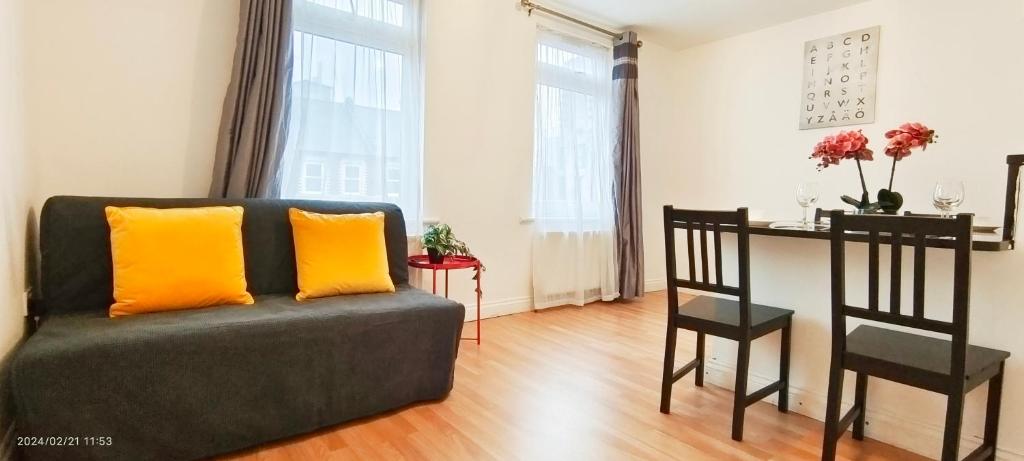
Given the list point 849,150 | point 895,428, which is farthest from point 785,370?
point 849,150

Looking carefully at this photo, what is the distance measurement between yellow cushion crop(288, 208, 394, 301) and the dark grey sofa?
0.07 metres

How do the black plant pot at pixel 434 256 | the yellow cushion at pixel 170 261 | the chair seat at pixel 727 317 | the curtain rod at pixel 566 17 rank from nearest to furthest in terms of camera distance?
1. the yellow cushion at pixel 170 261
2. the chair seat at pixel 727 317
3. the black plant pot at pixel 434 256
4. the curtain rod at pixel 566 17

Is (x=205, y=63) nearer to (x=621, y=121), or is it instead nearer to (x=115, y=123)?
(x=115, y=123)

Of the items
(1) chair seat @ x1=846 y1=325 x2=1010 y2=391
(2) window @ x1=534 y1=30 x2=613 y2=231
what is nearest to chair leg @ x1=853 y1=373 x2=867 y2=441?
(1) chair seat @ x1=846 y1=325 x2=1010 y2=391

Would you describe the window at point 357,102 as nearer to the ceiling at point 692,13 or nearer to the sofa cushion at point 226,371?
the sofa cushion at point 226,371

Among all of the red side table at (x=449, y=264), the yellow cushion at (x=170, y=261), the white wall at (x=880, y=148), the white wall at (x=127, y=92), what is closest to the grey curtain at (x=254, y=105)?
the white wall at (x=127, y=92)

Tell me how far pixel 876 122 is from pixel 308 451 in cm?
450

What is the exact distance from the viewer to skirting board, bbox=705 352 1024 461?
1755mm

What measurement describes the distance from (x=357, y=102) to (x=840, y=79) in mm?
3844

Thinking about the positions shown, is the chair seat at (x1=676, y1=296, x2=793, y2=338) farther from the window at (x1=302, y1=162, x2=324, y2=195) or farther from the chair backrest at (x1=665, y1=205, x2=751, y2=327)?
the window at (x1=302, y1=162, x2=324, y2=195)

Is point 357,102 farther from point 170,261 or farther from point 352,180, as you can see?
point 170,261

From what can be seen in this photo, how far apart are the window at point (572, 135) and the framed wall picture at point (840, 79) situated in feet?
5.63

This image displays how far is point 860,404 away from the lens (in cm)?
192

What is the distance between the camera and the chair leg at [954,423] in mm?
1407
